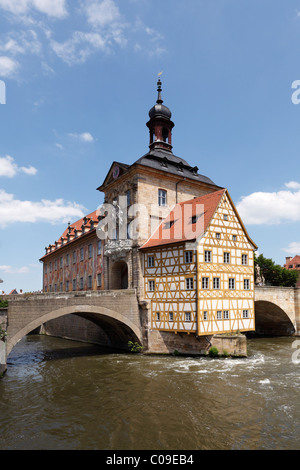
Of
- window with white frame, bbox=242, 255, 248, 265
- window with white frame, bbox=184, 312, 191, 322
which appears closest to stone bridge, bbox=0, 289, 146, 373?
window with white frame, bbox=184, 312, 191, 322

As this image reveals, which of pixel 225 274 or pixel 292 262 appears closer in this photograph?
pixel 225 274

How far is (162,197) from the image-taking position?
2856cm

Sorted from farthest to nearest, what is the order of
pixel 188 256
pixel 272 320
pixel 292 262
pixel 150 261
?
pixel 292 262
pixel 272 320
pixel 150 261
pixel 188 256

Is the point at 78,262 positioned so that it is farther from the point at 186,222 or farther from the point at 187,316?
the point at 187,316

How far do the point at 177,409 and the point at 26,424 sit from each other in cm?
561

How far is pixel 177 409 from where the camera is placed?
13328 mm

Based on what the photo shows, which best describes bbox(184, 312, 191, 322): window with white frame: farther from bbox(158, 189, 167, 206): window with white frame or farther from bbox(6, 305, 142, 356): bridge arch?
bbox(158, 189, 167, 206): window with white frame

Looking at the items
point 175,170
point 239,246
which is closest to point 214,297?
point 239,246

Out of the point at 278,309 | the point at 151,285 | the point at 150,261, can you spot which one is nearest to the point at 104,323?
the point at 151,285

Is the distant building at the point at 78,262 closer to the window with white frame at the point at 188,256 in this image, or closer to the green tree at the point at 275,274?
the window with white frame at the point at 188,256

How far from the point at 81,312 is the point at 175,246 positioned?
8188 millimetres

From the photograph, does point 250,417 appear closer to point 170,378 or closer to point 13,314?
point 170,378

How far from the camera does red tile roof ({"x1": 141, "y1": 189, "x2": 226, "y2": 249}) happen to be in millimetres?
23531

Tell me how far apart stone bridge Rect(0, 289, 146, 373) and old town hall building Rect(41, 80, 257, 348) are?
1.21m
